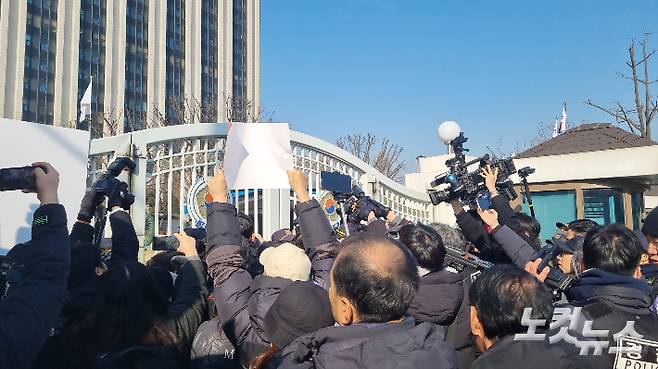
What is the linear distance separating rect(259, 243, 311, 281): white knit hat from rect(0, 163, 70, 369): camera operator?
3.14ft

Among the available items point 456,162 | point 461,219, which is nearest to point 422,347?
point 461,219

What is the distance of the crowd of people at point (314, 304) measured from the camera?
1.68 meters

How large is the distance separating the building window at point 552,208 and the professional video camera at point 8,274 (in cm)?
971

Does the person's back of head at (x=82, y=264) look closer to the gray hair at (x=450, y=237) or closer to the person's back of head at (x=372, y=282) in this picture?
the person's back of head at (x=372, y=282)

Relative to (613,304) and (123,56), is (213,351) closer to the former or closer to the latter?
(613,304)

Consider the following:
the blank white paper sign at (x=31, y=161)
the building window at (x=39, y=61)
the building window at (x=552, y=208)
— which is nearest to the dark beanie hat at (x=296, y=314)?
the blank white paper sign at (x=31, y=161)

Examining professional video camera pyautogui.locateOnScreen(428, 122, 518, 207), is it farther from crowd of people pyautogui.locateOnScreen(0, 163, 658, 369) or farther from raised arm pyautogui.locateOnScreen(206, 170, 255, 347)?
raised arm pyautogui.locateOnScreen(206, 170, 255, 347)

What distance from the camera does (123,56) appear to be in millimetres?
49906

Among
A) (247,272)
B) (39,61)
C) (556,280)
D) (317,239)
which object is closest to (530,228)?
(556,280)

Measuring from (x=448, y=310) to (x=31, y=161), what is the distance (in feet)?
9.40

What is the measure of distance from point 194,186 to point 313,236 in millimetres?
3794

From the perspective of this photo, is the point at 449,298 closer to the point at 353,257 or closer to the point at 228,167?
the point at 353,257

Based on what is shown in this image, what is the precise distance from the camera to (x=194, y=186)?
6250mm

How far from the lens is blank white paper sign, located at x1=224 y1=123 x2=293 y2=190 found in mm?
4410
